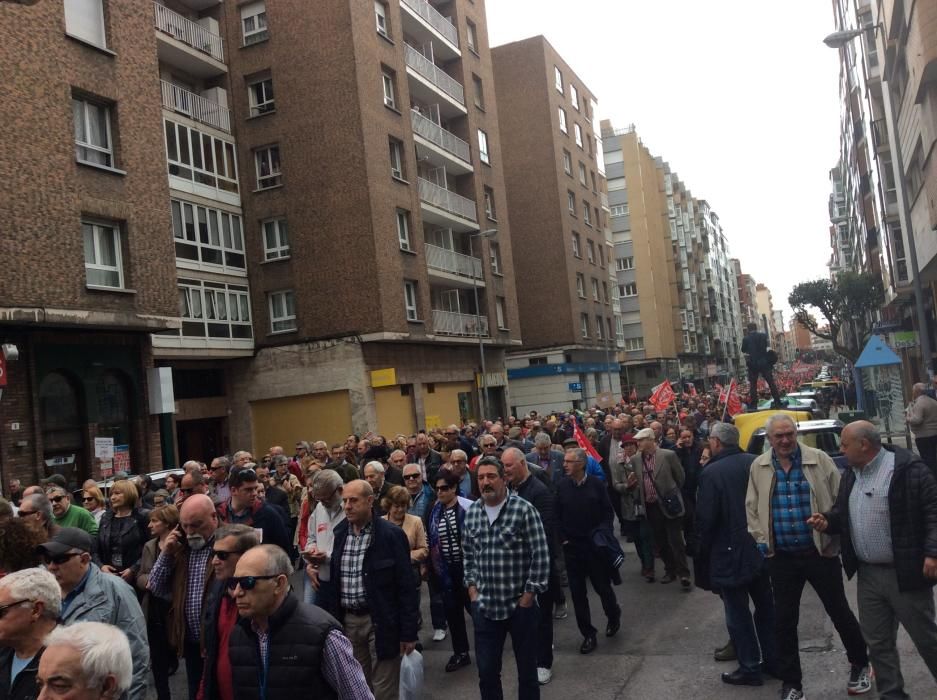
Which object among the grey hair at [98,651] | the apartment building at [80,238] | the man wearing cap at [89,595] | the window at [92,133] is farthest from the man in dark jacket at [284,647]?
the window at [92,133]

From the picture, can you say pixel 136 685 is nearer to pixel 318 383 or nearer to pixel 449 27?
pixel 318 383

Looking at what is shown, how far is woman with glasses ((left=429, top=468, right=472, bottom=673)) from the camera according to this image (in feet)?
24.8

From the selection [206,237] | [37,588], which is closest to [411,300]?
[206,237]

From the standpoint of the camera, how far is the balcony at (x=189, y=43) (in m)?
26.4

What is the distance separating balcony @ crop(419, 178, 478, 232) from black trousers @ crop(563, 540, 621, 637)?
2599 centimetres

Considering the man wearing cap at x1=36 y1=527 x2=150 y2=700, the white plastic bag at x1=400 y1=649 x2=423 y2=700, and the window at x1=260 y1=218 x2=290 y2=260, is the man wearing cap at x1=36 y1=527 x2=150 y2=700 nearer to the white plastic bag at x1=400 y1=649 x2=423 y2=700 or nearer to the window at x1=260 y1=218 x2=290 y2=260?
the white plastic bag at x1=400 y1=649 x2=423 y2=700

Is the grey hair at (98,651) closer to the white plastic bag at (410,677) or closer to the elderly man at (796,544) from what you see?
the white plastic bag at (410,677)

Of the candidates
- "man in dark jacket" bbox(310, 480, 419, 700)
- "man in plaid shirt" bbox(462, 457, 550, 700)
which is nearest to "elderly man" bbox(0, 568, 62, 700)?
"man in dark jacket" bbox(310, 480, 419, 700)

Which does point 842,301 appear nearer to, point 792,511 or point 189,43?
point 189,43

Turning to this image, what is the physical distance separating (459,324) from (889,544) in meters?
29.1

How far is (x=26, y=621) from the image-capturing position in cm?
351

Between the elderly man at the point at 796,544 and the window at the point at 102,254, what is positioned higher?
the window at the point at 102,254

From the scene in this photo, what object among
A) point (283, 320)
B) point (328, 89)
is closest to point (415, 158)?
point (328, 89)

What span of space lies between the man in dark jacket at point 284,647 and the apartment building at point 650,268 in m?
57.0
